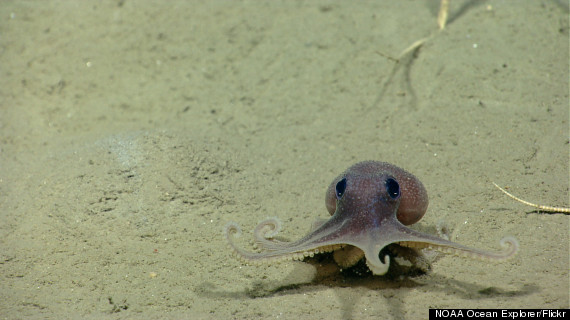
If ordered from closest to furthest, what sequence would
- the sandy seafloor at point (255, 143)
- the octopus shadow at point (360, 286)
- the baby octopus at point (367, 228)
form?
1. the baby octopus at point (367, 228)
2. the octopus shadow at point (360, 286)
3. the sandy seafloor at point (255, 143)

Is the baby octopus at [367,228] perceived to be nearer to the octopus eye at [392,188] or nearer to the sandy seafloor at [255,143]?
the octopus eye at [392,188]

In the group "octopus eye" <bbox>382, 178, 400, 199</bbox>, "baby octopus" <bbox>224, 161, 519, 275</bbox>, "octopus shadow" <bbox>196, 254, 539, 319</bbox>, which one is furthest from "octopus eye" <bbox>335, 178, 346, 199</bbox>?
"octopus shadow" <bbox>196, 254, 539, 319</bbox>

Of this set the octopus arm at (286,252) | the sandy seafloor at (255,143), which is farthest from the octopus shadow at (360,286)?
the octopus arm at (286,252)

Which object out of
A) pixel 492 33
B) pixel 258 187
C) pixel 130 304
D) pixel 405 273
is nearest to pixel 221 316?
pixel 130 304

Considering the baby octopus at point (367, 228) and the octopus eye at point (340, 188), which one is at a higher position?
the octopus eye at point (340, 188)

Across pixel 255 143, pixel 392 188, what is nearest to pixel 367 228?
pixel 392 188

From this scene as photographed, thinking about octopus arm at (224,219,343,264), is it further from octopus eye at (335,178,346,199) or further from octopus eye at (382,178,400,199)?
octopus eye at (382,178,400,199)

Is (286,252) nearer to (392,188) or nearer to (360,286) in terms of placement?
(360,286)
